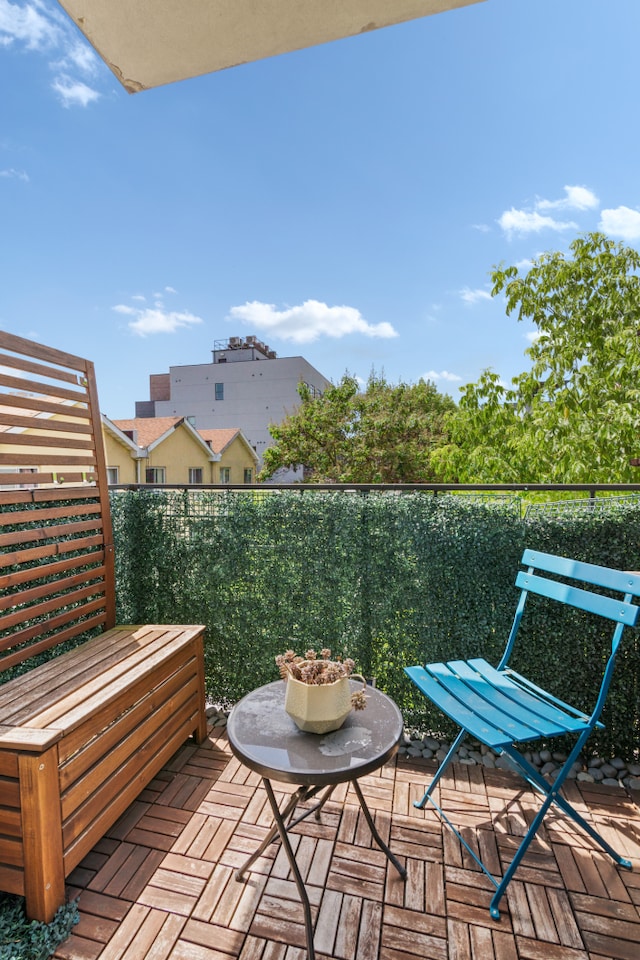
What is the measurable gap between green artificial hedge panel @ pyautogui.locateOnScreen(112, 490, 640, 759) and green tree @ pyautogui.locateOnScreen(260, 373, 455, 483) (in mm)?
12791

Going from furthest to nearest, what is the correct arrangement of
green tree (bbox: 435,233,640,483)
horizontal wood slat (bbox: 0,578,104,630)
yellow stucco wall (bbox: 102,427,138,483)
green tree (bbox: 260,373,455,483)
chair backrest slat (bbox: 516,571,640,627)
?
green tree (bbox: 260,373,455,483), yellow stucco wall (bbox: 102,427,138,483), green tree (bbox: 435,233,640,483), horizontal wood slat (bbox: 0,578,104,630), chair backrest slat (bbox: 516,571,640,627)

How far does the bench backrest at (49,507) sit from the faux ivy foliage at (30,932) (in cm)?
83

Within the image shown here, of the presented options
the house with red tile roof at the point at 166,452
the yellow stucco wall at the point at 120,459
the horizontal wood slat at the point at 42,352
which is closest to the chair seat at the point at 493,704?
the horizontal wood slat at the point at 42,352

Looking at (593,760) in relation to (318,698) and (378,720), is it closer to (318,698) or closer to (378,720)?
(378,720)

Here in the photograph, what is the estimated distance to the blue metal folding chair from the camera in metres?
1.55

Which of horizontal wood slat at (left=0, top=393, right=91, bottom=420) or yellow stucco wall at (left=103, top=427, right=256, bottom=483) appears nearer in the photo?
horizontal wood slat at (left=0, top=393, right=91, bottom=420)

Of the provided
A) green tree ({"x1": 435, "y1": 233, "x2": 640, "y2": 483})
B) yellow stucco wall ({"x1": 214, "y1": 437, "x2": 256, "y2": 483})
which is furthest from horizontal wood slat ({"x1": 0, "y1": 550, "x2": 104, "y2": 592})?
yellow stucco wall ({"x1": 214, "y1": 437, "x2": 256, "y2": 483})

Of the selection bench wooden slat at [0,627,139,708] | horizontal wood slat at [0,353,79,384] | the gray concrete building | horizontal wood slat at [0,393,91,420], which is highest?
the gray concrete building

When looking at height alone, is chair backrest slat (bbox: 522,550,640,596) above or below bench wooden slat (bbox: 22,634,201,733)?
above

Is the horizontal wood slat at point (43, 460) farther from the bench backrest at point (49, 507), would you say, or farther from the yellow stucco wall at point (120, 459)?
the yellow stucco wall at point (120, 459)

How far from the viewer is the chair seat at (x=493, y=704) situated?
1.55 m

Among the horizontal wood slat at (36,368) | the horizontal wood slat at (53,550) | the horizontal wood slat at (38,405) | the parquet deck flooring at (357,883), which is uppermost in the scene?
the horizontal wood slat at (36,368)

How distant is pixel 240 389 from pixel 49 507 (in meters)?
31.1

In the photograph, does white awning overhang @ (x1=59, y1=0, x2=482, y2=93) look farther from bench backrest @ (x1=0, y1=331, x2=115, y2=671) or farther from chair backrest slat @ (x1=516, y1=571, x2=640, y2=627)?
chair backrest slat @ (x1=516, y1=571, x2=640, y2=627)
